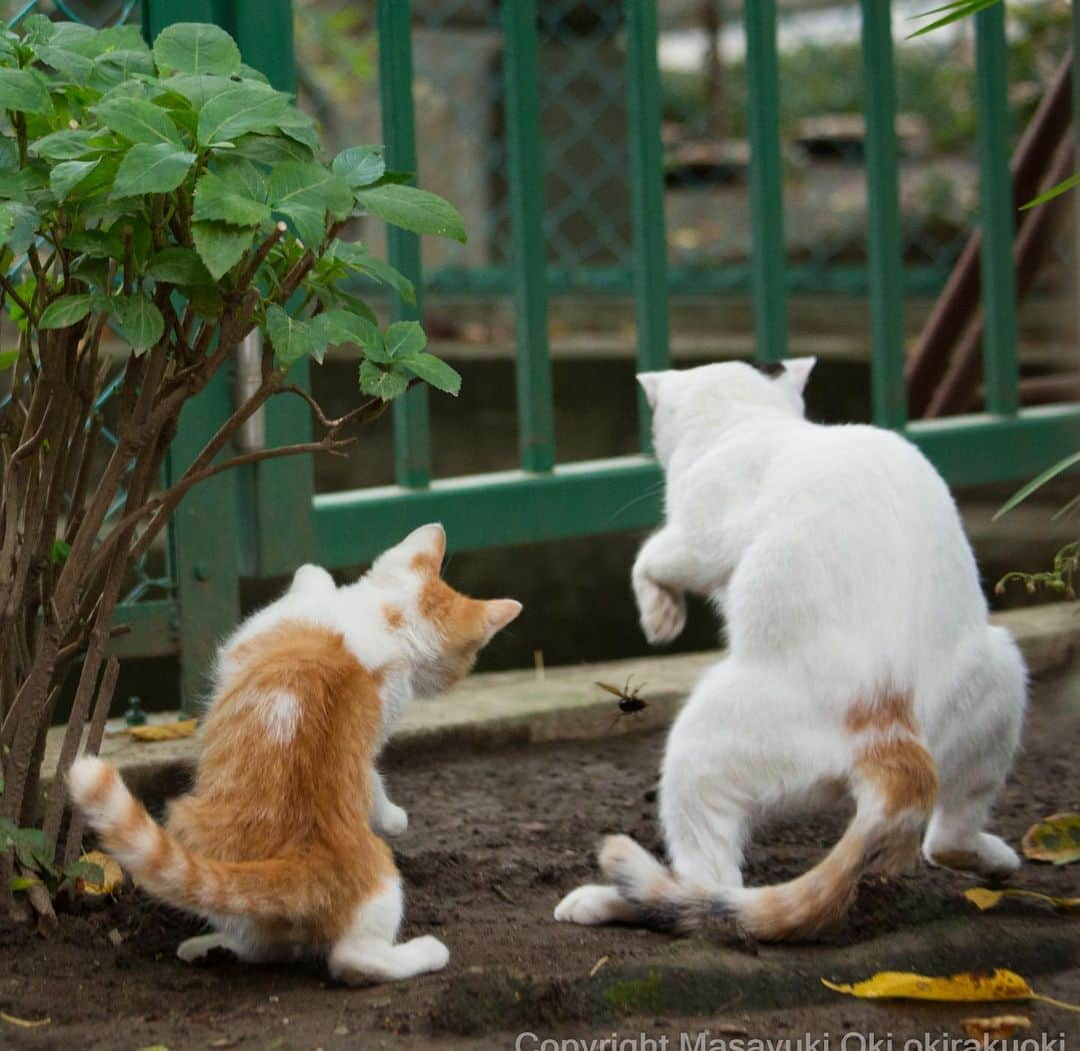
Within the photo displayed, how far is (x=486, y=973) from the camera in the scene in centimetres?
210

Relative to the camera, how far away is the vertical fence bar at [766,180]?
13.6 ft

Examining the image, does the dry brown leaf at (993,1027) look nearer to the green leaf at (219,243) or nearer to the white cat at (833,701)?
the white cat at (833,701)

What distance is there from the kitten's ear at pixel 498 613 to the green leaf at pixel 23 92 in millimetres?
1063

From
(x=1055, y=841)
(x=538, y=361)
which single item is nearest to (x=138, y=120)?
Result: (x=1055, y=841)

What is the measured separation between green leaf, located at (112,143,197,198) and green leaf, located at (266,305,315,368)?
0.87 ft

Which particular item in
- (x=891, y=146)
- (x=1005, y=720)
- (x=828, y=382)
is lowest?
(x=1005, y=720)

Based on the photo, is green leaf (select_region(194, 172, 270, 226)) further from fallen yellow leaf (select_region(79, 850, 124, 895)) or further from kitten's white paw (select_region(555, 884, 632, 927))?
kitten's white paw (select_region(555, 884, 632, 927))

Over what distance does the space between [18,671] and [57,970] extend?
0.49 m

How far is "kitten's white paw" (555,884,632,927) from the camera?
94.7 inches

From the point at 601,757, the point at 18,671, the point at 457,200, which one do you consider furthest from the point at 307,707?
the point at 457,200

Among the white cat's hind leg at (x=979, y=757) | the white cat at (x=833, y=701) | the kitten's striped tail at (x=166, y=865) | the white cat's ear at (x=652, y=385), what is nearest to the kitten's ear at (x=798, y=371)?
the white cat's ear at (x=652, y=385)

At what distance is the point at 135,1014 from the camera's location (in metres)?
2.12

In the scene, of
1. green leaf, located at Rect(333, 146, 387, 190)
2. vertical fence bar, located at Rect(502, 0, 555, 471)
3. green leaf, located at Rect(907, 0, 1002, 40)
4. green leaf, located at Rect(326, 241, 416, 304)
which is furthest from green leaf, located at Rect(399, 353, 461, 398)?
vertical fence bar, located at Rect(502, 0, 555, 471)

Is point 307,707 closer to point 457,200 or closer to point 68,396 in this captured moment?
point 68,396
